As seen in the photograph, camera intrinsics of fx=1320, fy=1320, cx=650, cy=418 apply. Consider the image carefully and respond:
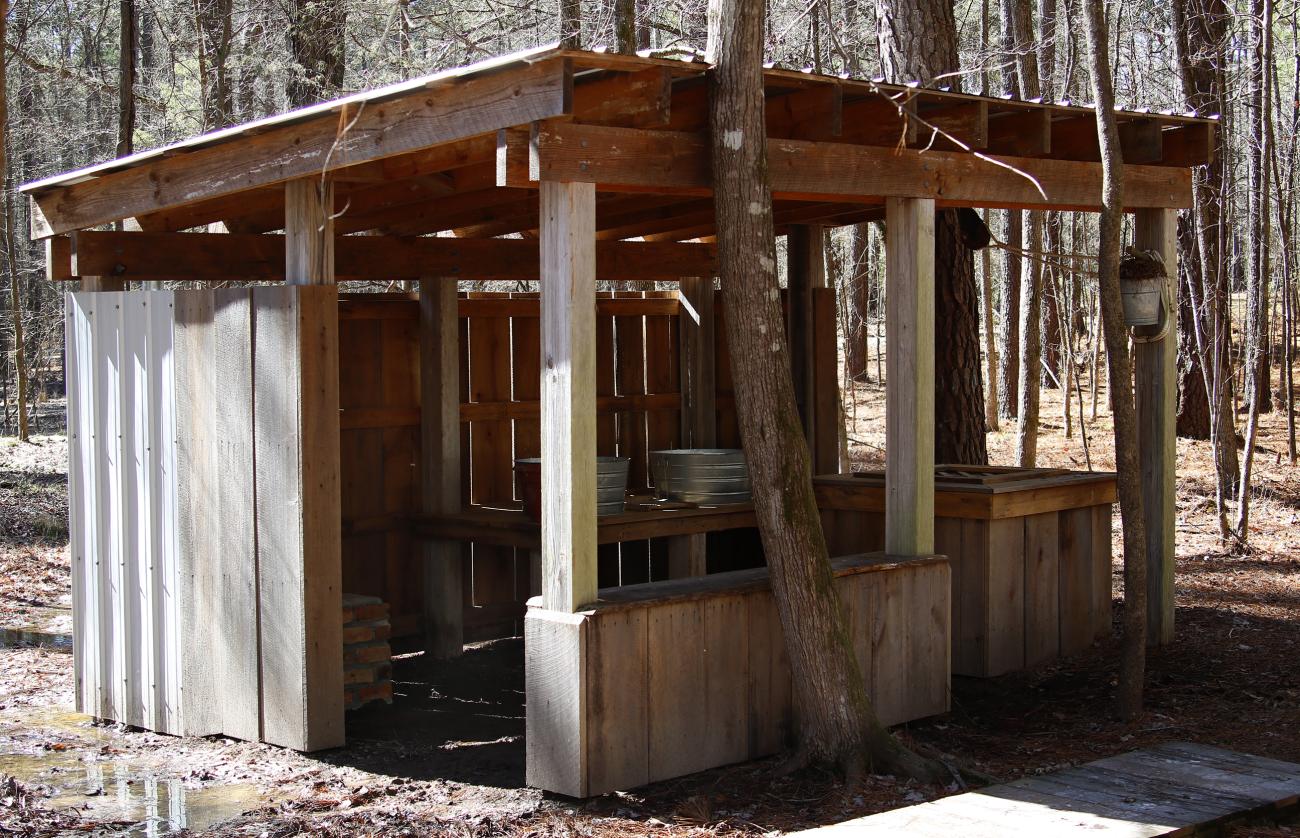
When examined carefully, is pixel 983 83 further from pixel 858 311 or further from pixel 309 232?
pixel 309 232

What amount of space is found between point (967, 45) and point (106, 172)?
19.2 meters

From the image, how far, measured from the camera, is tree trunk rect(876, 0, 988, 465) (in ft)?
28.9

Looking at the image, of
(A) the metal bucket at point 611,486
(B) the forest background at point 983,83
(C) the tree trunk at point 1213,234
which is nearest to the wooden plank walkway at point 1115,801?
(A) the metal bucket at point 611,486

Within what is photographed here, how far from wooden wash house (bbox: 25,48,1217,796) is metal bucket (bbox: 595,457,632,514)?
0.16 meters

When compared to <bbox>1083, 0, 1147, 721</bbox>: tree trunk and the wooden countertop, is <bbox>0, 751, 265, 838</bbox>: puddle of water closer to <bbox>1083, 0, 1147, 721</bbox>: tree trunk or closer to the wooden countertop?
the wooden countertop

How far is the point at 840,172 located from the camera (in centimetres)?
584

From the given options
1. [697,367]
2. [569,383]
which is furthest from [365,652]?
[697,367]

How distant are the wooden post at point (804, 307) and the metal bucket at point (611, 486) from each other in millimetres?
1576

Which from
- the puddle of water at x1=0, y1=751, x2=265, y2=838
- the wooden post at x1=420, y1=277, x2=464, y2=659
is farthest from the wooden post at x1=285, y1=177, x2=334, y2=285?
the puddle of water at x1=0, y1=751, x2=265, y2=838

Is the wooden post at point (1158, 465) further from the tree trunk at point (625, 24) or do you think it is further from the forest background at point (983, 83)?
the tree trunk at point (625, 24)

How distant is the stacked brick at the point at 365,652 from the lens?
21.9ft

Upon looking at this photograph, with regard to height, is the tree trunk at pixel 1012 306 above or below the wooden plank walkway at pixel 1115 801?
above

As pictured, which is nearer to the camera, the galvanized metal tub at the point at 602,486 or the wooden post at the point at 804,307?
the galvanized metal tub at the point at 602,486

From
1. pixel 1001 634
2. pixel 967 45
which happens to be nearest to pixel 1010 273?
pixel 967 45
